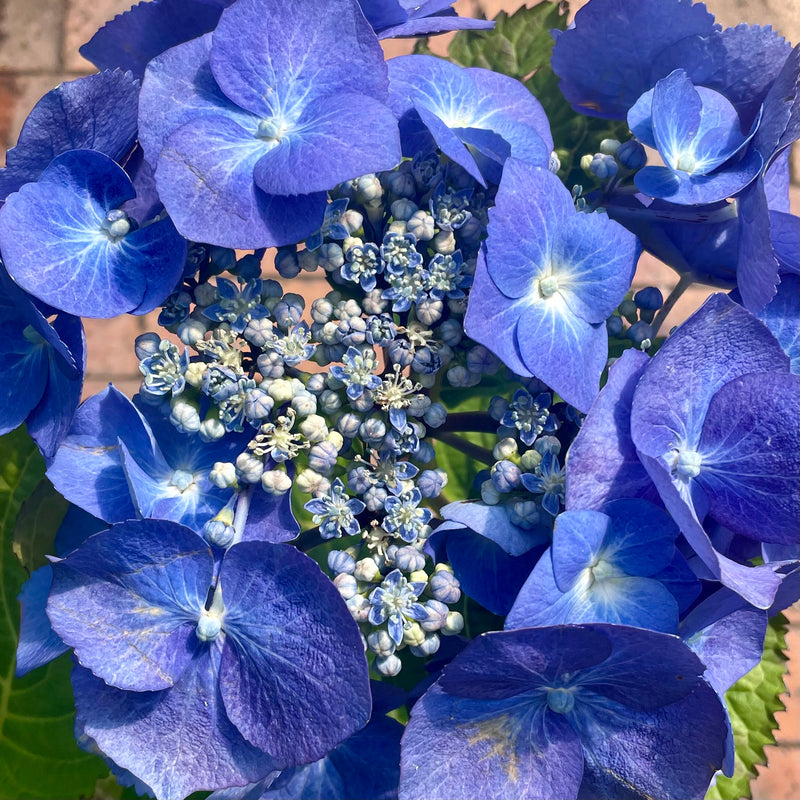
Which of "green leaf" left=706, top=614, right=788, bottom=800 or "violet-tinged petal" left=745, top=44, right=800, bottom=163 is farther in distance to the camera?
"green leaf" left=706, top=614, right=788, bottom=800

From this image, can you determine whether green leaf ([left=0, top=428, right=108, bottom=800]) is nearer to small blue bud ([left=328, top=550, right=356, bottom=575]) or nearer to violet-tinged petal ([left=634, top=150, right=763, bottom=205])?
small blue bud ([left=328, top=550, right=356, bottom=575])

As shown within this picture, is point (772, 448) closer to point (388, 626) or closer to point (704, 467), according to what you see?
point (704, 467)

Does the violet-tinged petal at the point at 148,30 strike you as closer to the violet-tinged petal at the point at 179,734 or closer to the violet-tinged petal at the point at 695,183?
the violet-tinged petal at the point at 695,183

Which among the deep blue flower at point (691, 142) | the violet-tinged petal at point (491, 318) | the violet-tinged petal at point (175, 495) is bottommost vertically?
the violet-tinged petal at point (175, 495)

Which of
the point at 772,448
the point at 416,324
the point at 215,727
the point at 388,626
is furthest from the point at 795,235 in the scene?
the point at 215,727

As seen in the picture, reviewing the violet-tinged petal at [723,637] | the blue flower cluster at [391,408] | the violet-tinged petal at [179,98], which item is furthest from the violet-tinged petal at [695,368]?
the violet-tinged petal at [179,98]

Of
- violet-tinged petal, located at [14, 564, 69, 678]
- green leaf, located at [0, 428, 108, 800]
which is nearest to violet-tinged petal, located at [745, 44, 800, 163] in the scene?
violet-tinged petal, located at [14, 564, 69, 678]

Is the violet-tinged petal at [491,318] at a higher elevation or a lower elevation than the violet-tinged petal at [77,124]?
lower
